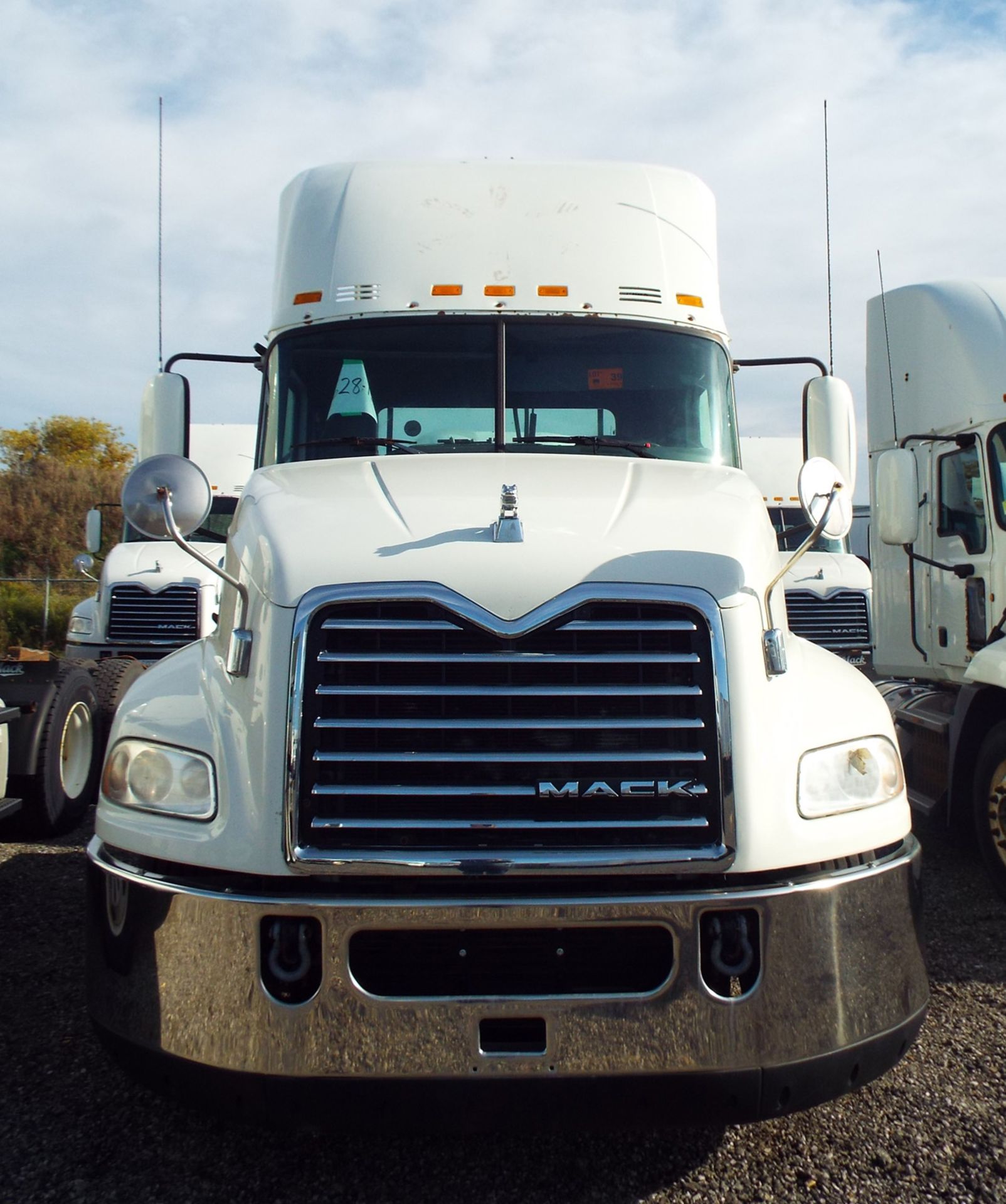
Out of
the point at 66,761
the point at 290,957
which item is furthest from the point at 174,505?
the point at 66,761

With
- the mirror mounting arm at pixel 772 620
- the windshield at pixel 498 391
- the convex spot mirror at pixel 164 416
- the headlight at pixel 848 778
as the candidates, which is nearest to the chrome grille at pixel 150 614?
the convex spot mirror at pixel 164 416

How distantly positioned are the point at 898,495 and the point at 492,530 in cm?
424

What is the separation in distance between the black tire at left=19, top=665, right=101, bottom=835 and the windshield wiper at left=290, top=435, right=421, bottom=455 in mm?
3251

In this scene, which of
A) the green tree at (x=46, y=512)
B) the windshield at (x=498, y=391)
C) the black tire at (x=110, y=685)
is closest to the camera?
the windshield at (x=498, y=391)

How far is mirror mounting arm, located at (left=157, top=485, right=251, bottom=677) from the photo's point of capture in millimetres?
3139

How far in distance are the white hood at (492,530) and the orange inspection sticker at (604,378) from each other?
2.53 ft

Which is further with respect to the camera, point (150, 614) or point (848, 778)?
point (150, 614)

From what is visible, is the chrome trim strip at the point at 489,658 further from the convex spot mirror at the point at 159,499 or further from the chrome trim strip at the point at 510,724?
the convex spot mirror at the point at 159,499

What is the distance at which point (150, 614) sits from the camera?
10.7 meters

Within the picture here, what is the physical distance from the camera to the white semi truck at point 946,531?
625cm

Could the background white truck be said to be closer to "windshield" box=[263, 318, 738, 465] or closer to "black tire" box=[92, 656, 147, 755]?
"black tire" box=[92, 656, 147, 755]

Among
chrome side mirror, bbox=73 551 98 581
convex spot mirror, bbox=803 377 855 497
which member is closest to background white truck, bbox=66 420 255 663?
chrome side mirror, bbox=73 551 98 581

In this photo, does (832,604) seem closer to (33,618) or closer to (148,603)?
(148,603)

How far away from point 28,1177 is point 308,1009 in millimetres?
1119
